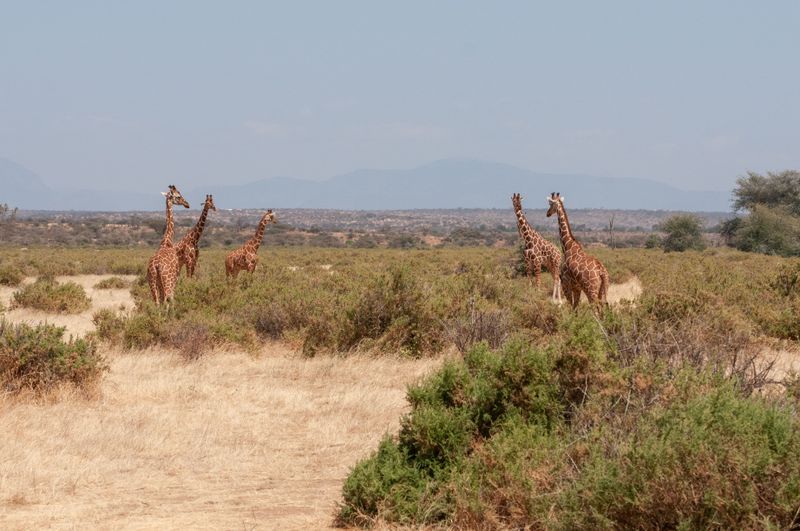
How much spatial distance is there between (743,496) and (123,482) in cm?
430

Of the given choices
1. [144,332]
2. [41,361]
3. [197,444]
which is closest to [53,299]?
[144,332]

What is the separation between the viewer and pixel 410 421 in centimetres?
595

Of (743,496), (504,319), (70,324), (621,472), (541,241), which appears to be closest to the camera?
(743,496)

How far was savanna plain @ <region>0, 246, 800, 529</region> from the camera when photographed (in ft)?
14.4

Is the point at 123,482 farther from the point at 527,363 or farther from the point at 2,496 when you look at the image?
the point at 527,363

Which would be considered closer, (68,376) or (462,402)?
(462,402)

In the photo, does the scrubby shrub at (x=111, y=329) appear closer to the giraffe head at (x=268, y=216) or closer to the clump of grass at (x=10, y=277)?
the giraffe head at (x=268, y=216)

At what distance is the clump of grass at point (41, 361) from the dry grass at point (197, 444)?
0.25m

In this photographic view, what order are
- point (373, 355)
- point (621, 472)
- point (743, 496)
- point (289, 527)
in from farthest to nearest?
point (373, 355)
point (289, 527)
point (621, 472)
point (743, 496)

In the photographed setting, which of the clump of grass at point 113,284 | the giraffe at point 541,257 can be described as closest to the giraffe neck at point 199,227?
the giraffe at point 541,257

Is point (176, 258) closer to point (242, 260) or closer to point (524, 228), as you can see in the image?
point (242, 260)

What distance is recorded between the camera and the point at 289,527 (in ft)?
18.0

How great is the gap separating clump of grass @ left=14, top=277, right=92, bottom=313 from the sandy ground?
0.44 feet

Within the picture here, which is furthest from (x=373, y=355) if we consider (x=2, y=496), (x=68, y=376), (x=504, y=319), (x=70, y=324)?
(x=70, y=324)
